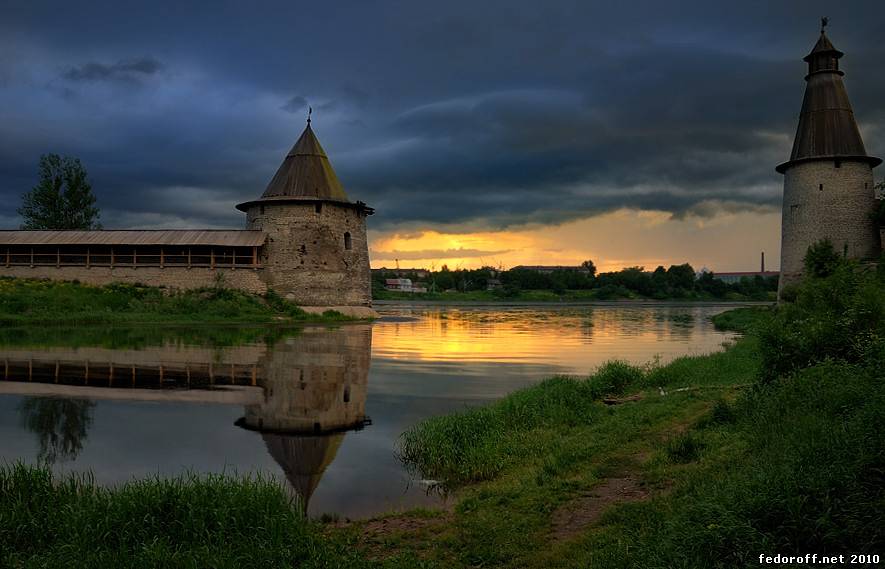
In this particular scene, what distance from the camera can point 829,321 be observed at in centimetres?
1038

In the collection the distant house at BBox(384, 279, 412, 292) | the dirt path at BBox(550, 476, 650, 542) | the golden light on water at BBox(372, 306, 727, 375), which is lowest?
the golden light on water at BBox(372, 306, 727, 375)

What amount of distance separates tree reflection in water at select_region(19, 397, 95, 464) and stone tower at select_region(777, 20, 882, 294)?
122ft

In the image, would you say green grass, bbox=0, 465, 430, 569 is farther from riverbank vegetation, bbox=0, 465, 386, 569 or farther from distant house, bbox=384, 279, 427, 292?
distant house, bbox=384, 279, 427, 292

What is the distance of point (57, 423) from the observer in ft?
33.3

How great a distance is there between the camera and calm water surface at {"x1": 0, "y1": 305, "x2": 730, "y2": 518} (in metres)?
8.20

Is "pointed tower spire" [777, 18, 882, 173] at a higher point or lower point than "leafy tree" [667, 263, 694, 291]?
higher

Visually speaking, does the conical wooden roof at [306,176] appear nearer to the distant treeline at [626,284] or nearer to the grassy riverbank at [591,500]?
the grassy riverbank at [591,500]

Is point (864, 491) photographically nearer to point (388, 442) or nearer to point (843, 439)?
point (843, 439)

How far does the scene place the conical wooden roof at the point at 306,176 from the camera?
39844 mm

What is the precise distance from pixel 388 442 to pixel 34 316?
24.3 m

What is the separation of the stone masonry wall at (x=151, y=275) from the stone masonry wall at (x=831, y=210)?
104 ft

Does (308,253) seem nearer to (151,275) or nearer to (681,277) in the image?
(151,275)

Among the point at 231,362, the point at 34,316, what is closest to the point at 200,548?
the point at 231,362

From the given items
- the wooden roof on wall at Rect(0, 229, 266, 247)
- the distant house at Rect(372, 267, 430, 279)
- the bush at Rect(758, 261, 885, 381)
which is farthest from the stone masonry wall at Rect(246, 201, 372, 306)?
the distant house at Rect(372, 267, 430, 279)
